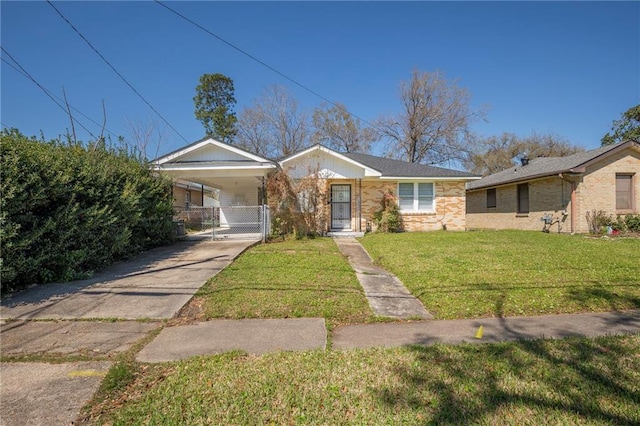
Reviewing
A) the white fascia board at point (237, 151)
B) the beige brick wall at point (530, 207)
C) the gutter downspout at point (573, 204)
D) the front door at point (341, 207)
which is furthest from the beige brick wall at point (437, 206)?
the white fascia board at point (237, 151)

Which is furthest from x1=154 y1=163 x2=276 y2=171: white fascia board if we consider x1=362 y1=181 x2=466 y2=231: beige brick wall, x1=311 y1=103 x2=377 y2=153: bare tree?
x1=311 y1=103 x2=377 y2=153: bare tree

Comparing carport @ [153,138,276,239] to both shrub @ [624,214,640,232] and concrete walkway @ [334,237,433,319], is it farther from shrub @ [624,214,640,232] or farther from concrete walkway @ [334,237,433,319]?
shrub @ [624,214,640,232]

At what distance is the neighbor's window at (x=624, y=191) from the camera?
14.2 meters

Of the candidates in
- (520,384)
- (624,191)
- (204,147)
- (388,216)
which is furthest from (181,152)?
(624,191)

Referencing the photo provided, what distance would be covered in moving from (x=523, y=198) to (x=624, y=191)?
3964mm

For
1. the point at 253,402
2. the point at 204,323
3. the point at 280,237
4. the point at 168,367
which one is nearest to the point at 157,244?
the point at 280,237

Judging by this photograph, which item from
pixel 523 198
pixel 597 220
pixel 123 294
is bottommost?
pixel 123 294

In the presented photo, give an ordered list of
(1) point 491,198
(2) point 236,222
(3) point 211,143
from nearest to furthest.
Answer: (3) point 211,143 → (2) point 236,222 → (1) point 491,198

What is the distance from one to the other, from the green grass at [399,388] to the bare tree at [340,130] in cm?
2982

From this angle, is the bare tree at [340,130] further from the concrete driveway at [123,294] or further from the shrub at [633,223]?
the concrete driveway at [123,294]

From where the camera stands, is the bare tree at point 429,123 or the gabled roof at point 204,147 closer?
the gabled roof at point 204,147

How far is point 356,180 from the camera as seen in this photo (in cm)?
1457

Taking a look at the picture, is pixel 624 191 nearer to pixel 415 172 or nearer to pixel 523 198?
pixel 523 198

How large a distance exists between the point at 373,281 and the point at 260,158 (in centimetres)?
791
